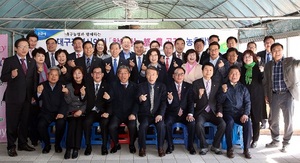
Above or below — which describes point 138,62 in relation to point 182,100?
above

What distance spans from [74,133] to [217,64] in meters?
2.35

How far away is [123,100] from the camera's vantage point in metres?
4.85

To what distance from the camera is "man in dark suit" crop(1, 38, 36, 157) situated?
4.50m

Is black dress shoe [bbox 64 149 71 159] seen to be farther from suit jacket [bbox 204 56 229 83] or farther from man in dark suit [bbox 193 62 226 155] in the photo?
suit jacket [bbox 204 56 229 83]

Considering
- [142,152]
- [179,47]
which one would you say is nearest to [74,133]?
[142,152]

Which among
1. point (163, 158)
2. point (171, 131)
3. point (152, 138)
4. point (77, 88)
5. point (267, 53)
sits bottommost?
point (163, 158)

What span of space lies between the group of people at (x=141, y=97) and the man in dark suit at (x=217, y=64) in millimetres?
15

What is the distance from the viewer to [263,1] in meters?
10.2

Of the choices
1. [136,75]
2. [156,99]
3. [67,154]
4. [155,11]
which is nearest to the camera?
[67,154]

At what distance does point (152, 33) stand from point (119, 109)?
2.93 metres

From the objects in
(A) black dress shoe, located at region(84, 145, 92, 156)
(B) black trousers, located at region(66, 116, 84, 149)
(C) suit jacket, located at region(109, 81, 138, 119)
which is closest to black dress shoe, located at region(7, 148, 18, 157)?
(B) black trousers, located at region(66, 116, 84, 149)

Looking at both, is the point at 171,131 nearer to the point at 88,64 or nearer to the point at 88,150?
the point at 88,150

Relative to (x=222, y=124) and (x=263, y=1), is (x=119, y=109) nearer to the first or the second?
(x=222, y=124)

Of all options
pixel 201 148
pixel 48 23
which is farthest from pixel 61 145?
pixel 48 23
